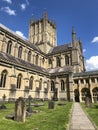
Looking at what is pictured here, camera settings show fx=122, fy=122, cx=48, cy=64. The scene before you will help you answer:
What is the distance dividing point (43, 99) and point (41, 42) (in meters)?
24.5

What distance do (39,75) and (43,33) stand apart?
23.2 m

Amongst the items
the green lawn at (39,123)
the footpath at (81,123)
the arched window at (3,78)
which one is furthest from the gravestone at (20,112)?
the arched window at (3,78)

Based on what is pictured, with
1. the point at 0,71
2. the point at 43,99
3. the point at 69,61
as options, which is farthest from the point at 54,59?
the point at 0,71

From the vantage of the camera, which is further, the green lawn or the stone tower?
the stone tower

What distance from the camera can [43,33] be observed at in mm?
48875

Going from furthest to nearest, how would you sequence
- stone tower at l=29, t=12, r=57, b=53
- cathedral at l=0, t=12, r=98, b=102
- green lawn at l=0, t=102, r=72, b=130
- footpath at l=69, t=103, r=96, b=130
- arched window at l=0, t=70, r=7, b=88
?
stone tower at l=29, t=12, r=57, b=53 < cathedral at l=0, t=12, r=98, b=102 < arched window at l=0, t=70, r=7, b=88 < green lawn at l=0, t=102, r=72, b=130 < footpath at l=69, t=103, r=96, b=130

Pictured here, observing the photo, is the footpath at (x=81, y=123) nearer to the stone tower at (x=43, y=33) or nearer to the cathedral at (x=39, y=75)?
the cathedral at (x=39, y=75)

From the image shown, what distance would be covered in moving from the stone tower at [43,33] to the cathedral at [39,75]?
5007 millimetres

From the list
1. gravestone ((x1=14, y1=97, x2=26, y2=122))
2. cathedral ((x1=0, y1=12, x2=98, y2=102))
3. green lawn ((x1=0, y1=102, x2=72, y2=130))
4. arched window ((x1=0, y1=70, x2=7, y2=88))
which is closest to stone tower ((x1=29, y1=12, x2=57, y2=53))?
cathedral ((x1=0, y1=12, x2=98, y2=102))

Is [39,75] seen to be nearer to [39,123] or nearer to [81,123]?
[39,123]

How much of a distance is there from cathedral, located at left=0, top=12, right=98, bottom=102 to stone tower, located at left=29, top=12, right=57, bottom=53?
16.4 ft

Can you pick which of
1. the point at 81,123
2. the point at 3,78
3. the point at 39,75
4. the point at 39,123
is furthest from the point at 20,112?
the point at 39,75

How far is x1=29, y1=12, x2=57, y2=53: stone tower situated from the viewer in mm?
47688

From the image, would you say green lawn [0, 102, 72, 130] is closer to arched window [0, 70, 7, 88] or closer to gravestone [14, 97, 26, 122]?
gravestone [14, 97, 26, 122]
